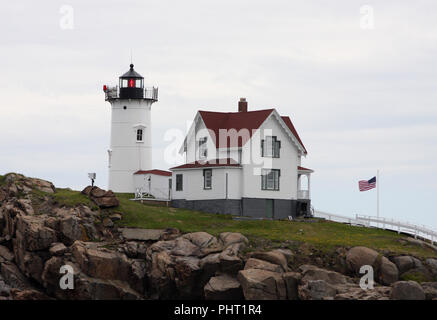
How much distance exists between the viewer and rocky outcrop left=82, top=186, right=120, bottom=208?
54747 millimetres

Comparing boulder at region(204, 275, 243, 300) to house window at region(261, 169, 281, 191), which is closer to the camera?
boulder at region(204, 275, 243, 300)

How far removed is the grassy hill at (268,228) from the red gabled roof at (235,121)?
6.53m

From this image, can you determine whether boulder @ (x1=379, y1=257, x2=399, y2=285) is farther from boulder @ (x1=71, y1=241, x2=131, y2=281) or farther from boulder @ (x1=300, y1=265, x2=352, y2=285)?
boulder @ (x1=71, y1=241, x2=131, y2=281)

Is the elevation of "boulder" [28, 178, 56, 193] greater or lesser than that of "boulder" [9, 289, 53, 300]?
greater

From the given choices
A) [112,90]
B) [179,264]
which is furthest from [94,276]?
[112,90]

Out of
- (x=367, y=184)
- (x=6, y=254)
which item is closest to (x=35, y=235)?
(x=6, y=254)

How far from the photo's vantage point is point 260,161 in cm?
6138

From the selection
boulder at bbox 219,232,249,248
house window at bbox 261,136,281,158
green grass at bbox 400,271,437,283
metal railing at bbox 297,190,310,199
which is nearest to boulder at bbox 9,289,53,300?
boulder at bbox 219,232,249,248

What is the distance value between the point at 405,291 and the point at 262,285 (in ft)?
24.8

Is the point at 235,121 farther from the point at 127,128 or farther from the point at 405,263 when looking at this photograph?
the point at 405,263

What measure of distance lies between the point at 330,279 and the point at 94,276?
13.3 metres

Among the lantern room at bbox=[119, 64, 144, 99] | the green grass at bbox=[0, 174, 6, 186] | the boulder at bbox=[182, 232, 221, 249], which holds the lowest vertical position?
the boulder at bbox=[182, 232, 221, 249]
